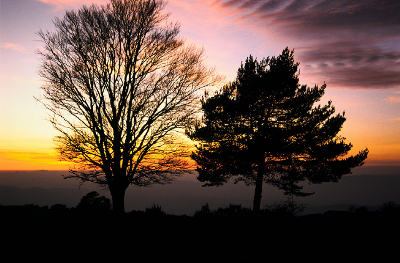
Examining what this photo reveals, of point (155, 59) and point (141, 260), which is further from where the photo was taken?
point (155, 59)

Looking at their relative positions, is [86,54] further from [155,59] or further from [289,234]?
[289,234]

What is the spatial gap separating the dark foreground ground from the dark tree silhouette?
617cm

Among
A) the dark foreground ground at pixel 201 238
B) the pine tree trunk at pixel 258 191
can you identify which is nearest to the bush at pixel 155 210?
the dark foreground ground at pixel 201 238

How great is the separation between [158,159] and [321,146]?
1036 cm

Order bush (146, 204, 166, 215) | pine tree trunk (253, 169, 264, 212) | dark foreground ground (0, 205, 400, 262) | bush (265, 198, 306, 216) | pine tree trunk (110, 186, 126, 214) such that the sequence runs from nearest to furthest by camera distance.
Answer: dark foreground ground (0, 205, 400, 262)
bush (146, 204, 166, 215)
pine tree trunk (110, 186, 126, 214)
bush (265, 198, 306, 216)
pine tree trunk (253, 169, 264, 212)

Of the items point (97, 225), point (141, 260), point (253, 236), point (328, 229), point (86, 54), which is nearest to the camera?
point (141, 260)

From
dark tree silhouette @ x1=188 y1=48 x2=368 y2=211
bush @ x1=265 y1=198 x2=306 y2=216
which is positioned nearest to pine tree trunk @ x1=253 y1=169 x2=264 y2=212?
dark tree silhouette @ x1=188 y1=48 x2=368 y2=211

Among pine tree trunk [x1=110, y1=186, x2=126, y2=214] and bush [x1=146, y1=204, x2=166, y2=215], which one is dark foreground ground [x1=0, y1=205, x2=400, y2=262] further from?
pine tree trunk [x1=110, y1=186, x2=126, y2=214]

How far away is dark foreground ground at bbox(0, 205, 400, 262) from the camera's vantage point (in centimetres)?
707

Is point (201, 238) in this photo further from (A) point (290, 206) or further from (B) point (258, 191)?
(B) point (258, 191)

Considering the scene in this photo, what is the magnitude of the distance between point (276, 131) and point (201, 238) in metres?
10.4

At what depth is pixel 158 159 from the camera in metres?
14.7

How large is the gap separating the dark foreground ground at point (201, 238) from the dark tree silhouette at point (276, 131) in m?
6.17

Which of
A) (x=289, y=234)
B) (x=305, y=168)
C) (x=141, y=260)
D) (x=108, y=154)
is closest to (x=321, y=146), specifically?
(x=305, y=168)
